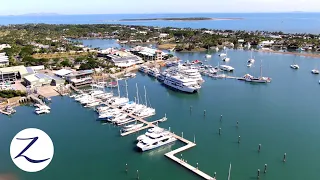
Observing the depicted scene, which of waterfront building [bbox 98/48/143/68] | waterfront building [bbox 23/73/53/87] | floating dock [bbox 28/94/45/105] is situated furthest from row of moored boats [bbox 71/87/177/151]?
waterfront building [bbox 98/48/143/68]

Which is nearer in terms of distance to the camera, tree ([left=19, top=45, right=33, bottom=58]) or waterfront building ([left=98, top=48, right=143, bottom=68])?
waterfront building ([left=98, top=48, right=143, bottom=68])

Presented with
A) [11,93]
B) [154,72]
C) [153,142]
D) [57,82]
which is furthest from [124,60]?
[153,142]

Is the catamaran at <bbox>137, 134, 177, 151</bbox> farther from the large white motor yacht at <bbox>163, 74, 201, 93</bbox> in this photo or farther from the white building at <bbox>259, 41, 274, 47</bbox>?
the white building at <bbox>259, 41, 274, 47</bbox>

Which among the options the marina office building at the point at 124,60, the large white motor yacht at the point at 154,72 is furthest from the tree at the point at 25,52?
the large white motor yacht at the point at 154,72

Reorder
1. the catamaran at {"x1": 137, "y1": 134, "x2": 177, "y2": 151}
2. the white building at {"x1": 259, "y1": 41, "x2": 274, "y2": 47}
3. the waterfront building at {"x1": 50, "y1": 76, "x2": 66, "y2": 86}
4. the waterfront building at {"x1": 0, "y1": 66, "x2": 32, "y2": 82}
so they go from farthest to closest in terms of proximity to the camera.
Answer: the white building at {"x1": 259, "y1": 41, "x2": 274, "y2": 47}
the waterfront building at {"x1": 0, "y1": 66, "x2": 32, "y2": 82}
the waterfront building at {"x1": 50, "y1": 76, "x2": 66, "y2": 86}
the catamaran at {"x1": 137, "y1": 134, "x2": 177, "y2": 151}

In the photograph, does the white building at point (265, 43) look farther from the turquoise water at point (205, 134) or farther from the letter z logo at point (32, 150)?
the letter z logo at point (32, 150)
